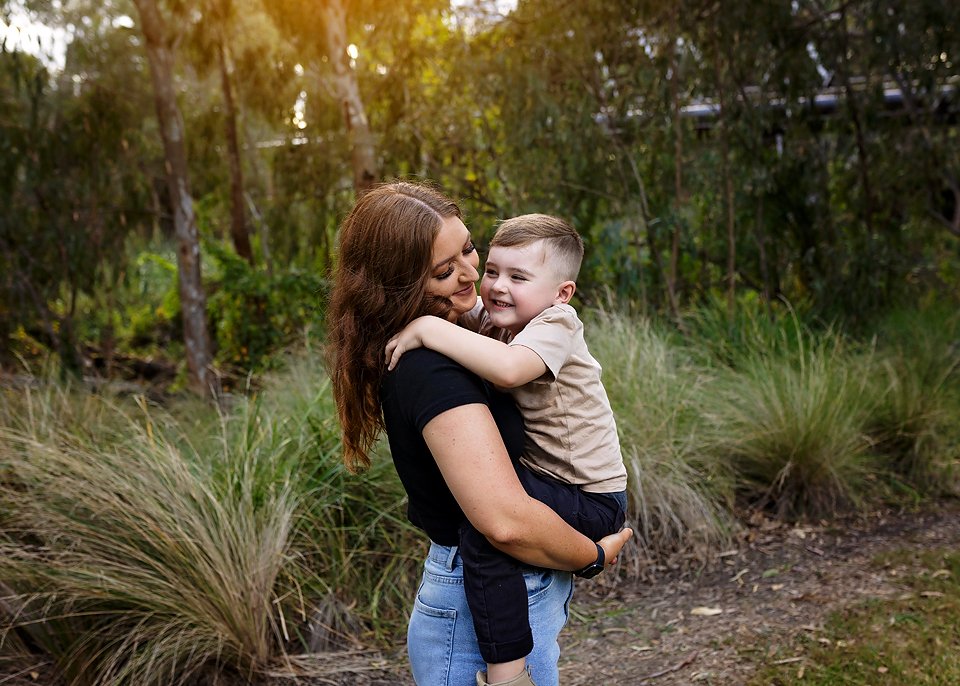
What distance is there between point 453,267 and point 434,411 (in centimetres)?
36

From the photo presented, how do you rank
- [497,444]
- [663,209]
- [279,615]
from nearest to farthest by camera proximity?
[497,444] < [279,615] < [663,209]

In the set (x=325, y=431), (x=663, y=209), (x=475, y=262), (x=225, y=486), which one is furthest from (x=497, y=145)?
(x=475, y=262)

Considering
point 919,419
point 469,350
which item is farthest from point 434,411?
point 919,419

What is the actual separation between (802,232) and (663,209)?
1.49 metres

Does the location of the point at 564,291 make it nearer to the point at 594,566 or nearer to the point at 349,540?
the point at 594,566

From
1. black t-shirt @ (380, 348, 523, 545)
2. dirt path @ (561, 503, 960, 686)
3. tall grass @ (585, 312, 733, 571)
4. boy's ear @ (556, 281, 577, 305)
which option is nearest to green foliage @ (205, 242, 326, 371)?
tall grass @ (585, 312, 733, 571)

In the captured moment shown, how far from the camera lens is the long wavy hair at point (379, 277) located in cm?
188

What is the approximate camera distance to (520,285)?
2092 millimetres

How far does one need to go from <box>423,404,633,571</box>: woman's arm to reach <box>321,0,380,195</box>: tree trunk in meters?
7.12

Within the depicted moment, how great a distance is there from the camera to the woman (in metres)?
1.74

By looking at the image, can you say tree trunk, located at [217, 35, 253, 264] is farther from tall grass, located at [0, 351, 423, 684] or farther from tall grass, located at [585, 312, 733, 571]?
tall grass, located at [0, 351, 423, 684]

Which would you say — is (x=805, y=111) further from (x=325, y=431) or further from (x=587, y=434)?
(x=587, y=434)

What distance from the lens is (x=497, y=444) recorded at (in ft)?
5.70

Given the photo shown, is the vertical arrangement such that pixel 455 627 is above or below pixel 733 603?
above
